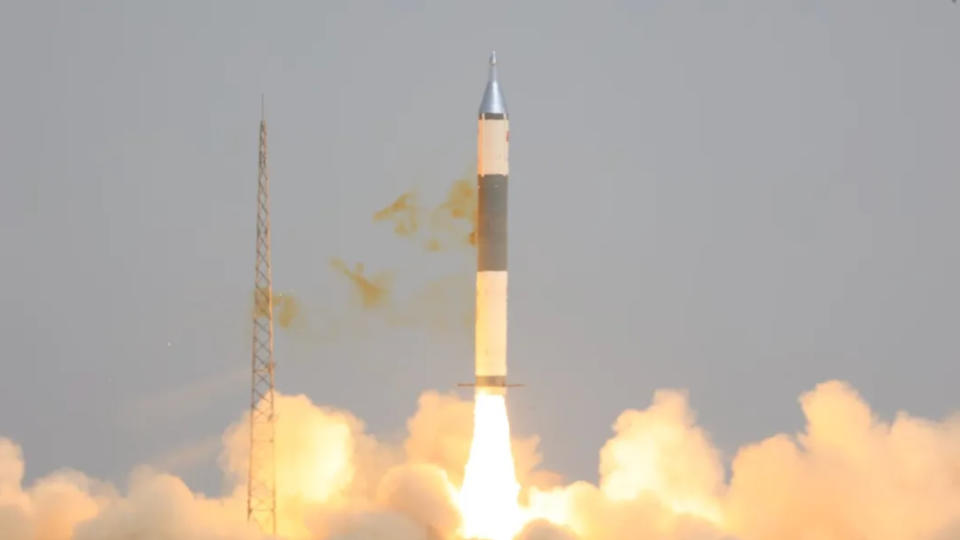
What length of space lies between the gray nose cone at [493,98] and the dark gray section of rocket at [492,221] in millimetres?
1215

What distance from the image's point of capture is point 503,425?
238 feet

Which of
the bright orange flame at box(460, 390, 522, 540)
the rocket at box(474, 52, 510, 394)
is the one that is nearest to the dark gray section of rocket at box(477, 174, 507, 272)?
the rocket at box(474, 52, 510, 394)

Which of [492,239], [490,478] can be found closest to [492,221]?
[492,239]

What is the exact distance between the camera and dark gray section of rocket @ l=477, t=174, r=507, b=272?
71.8 m

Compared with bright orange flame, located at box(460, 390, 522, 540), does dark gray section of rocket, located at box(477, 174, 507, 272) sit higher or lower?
higher

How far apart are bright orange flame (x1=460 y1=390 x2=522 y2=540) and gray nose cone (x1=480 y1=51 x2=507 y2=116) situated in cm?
528

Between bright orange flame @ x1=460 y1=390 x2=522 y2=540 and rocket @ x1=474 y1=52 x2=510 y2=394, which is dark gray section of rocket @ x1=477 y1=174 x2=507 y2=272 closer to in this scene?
rocket @ x1=474 y1=52 x2=510 y2=394

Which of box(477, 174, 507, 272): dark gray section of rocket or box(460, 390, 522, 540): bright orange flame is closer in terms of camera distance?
box(477, 174, 507, 272): dark gray section of rocket

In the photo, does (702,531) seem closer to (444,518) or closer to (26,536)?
(444,518)

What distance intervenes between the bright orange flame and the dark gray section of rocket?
99.2 inches

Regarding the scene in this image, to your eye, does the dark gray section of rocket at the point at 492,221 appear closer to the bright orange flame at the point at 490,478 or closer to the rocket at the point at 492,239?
the rocket at the point at 492,239

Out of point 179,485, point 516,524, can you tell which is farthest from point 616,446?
point 179,485

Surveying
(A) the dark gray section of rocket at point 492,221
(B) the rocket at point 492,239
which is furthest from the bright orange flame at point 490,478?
(A) the dark gray section of rocket at point 492,221

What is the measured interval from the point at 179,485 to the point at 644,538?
8.79m
